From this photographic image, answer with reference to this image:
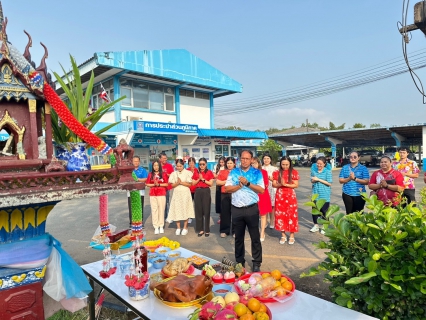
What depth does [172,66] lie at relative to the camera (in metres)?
15.2

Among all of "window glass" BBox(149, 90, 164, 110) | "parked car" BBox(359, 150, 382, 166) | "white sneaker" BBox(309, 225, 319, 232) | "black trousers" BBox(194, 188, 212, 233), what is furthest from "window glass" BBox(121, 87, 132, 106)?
"parked car" BBox(359, 150, 382, 166)

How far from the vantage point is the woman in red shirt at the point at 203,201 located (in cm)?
596

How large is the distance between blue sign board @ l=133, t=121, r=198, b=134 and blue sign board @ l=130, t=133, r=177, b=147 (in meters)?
0.89

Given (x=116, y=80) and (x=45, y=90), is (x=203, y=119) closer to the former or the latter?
(x=116, y=80)

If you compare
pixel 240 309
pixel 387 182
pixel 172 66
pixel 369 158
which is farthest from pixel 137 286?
pixel 369 158

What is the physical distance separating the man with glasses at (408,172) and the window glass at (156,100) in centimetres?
1274

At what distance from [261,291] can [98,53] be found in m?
12.6

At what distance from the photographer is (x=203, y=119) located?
18000mm

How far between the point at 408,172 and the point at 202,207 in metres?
3.99

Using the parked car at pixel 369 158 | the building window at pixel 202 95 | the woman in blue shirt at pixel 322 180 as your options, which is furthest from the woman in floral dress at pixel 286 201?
the parked car at pixel 369 158

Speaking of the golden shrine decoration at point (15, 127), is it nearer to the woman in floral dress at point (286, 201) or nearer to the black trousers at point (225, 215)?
the woman in floral dress at point (286, 201)

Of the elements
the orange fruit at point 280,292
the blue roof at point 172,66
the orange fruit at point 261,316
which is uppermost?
the blue roof at point 172,66

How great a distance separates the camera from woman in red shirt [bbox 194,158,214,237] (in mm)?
5965

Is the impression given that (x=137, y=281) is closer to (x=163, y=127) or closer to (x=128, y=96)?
(x=163, y=127)
